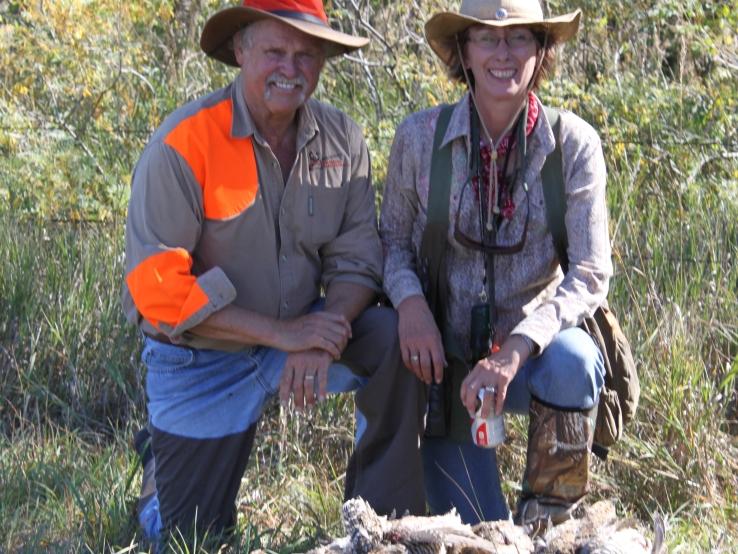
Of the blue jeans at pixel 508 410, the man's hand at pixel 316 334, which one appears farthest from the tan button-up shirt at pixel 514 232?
the man's hand at pixel 316 334

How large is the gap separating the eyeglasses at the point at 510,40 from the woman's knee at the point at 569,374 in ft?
2.87

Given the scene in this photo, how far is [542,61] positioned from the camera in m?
4.03

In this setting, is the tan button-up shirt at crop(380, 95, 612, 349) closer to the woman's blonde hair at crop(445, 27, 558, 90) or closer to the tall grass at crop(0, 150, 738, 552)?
the woman's blonde hair at crop(445, 27, 558, 90)

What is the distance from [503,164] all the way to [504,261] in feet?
0.97

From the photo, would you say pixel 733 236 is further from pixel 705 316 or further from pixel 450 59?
pixel 450 59

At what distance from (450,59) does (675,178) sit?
2371 mm

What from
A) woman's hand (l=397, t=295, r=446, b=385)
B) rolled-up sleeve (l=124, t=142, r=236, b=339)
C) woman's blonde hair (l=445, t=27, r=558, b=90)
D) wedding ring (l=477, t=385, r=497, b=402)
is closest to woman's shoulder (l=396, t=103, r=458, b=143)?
woman's blonde hair (l=445, t=27, r=558, b=90)

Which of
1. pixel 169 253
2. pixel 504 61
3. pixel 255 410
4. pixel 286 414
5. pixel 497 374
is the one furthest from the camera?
pixel 286 414

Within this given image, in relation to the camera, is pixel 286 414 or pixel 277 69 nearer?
pixel 277 69

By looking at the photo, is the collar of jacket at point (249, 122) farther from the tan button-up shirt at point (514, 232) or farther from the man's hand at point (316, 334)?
the man's hand at point (316, 334)

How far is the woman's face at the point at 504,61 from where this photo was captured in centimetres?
387

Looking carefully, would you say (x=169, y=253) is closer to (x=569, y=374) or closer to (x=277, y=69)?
(x=277, y=69)

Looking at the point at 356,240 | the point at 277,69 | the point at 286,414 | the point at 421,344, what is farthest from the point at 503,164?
the point at 286,414

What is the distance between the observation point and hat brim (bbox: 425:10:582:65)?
3.84 meters
